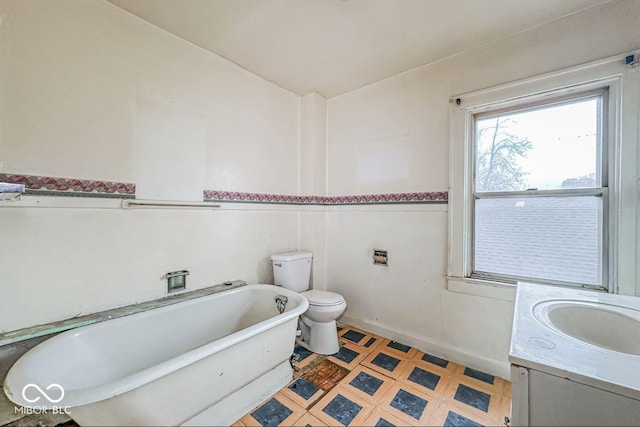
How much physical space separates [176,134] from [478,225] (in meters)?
2.29

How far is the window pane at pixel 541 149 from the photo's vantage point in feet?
5.04

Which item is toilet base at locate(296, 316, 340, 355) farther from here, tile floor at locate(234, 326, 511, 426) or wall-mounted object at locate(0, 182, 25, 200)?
wall-mounted object at locate(0, 182, 25, 200)

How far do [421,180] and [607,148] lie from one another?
1.04 m

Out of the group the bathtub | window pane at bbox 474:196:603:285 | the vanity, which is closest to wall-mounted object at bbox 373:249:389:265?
window pane at bbox 474:196:603:285

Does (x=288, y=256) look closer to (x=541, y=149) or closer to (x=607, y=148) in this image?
(x=541, y=149)

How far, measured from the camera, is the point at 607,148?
146 centimetres

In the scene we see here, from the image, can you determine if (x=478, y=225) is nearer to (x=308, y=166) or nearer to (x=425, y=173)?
(x=425, y=173)

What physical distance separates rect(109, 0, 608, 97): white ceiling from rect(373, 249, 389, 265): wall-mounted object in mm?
1568

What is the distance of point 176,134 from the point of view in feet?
5.79

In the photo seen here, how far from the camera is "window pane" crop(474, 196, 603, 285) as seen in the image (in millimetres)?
1522

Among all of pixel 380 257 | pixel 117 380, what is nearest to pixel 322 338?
pixel 380 257

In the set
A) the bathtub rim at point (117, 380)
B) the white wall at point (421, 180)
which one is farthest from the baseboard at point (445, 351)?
the bathtub rim at point (117, 380)

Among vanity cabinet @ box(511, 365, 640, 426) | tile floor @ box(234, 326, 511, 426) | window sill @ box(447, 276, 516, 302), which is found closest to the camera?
vanity cabinet @ box(511, 365, 640, 426)

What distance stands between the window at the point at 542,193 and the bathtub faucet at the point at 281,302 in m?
1.43
